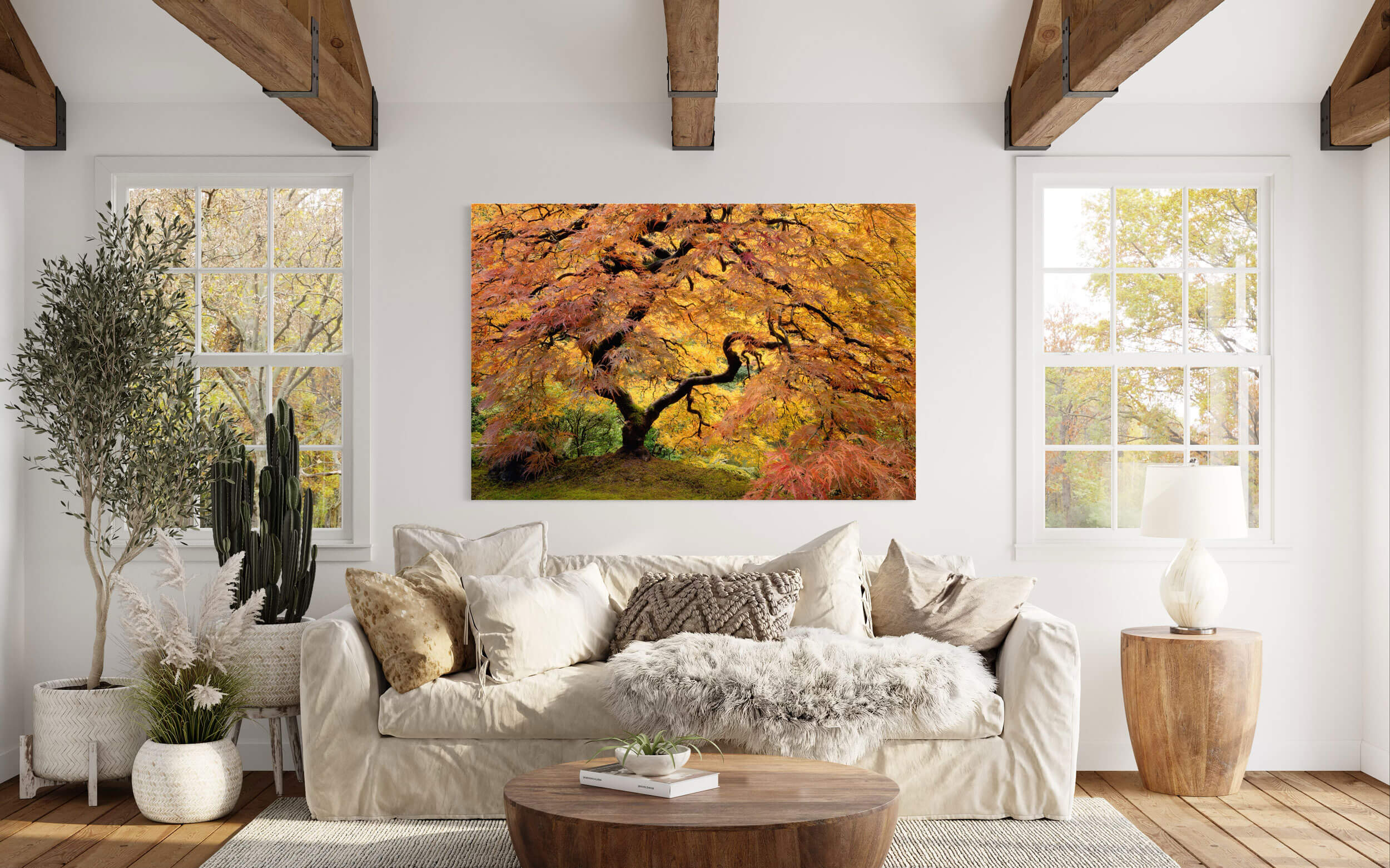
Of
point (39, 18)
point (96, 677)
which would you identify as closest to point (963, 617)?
point (96, 677)

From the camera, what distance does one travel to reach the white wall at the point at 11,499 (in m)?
4.05

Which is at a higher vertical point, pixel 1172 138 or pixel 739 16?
pixel 739 16

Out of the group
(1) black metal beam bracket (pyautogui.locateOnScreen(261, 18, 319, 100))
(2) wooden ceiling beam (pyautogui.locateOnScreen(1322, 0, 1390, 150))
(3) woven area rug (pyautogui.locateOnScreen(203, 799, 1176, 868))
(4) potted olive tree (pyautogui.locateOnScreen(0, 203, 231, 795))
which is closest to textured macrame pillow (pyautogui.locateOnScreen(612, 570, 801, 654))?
(3) woven area rug (pyautogui.locateOnScreen(203, 799, 1176, 868))

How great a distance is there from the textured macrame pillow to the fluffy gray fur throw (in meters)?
0.20

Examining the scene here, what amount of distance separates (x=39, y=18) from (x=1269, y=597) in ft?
17.7

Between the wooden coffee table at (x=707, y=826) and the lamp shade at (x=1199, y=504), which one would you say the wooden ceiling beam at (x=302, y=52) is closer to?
the wooden coffee table at (x=707, y=826)

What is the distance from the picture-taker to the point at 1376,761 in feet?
13.2

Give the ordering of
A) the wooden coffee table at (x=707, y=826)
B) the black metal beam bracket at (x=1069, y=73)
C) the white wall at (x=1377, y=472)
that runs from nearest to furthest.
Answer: the wooden coffee table at (x=707, y=826)
the black metal beam bracket at (x=1069, y=73)
the white wall at (x=1377, y=472)

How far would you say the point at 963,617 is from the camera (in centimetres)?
353

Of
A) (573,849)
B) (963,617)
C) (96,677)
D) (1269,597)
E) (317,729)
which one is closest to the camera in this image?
(573,849)

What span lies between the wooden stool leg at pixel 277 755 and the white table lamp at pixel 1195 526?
10.7ft

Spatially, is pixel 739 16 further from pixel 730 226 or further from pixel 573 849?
pixel 573 849

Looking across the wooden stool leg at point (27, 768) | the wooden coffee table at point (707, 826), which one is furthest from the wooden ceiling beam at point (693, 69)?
the wooden stool leg at point (27, 768)

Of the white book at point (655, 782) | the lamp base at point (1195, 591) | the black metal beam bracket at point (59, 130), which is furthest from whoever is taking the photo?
the black metal beam bracket at point (59, 130)
